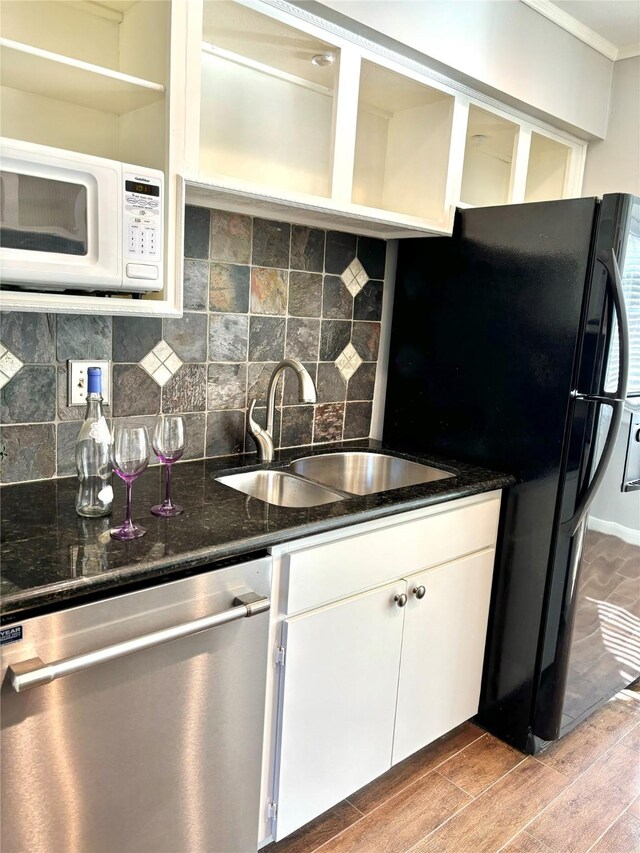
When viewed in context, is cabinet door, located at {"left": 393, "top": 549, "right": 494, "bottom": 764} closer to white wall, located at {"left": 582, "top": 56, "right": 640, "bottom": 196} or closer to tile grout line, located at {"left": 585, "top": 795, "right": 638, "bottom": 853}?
tile grout line, located at {"left": 585, "top": 795, "right": 638, "bottom": 853}

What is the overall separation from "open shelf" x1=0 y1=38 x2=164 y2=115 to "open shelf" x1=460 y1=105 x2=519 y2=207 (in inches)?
47.4

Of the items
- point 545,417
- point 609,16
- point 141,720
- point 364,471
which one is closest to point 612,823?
point 545,417

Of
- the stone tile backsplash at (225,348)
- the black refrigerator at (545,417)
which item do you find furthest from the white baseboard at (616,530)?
the stone tile backsplash at (225,348)

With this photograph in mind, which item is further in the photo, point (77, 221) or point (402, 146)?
point (402, 146)

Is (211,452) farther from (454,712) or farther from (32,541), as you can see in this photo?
(454,712)

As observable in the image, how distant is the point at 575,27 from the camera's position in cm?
224

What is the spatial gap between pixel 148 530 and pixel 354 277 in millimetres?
1307

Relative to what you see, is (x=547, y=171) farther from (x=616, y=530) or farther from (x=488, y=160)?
(x=616, y=530)

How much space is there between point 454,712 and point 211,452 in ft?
3.69

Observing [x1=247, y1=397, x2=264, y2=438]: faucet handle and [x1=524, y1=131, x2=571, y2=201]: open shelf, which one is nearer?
[x1=247, y1=397, x2=264, y2=438]: faucet handle

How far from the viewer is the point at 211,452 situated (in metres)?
2.01

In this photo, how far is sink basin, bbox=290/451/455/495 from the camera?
220cm

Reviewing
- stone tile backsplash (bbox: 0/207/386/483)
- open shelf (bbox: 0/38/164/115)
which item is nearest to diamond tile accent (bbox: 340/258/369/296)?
stone tile backsplash (bbox: 0/207/386/483)

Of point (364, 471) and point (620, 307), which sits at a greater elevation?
point (620, 307)
